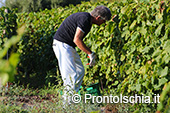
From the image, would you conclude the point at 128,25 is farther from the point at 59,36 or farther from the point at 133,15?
the point at 59,36

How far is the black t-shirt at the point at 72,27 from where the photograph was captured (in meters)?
3.28

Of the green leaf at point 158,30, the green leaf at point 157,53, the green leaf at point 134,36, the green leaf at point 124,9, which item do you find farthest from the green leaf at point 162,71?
the green leaf at point 124,9

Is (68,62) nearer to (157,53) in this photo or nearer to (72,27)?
(72,27)

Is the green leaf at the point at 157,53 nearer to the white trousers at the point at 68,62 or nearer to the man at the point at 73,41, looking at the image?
the man at the point at 73,41

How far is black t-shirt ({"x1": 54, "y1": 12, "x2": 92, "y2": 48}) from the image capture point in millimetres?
3277

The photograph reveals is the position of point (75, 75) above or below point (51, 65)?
above

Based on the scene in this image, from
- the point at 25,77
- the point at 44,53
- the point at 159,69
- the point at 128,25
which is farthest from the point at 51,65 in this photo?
the point at 159,69

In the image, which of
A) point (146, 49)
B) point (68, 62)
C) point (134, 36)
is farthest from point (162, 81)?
point (68, 62)

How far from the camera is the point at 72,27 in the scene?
342 centimetres

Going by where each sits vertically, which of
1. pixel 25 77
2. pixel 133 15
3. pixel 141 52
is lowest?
pixel 25 77

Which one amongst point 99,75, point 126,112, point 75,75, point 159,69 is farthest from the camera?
point 99,75

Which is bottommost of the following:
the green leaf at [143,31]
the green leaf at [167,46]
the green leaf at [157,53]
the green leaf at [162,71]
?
the green leaf at [162,71]

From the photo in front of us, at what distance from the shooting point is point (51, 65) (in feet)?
18.6

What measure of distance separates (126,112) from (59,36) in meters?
1.44
